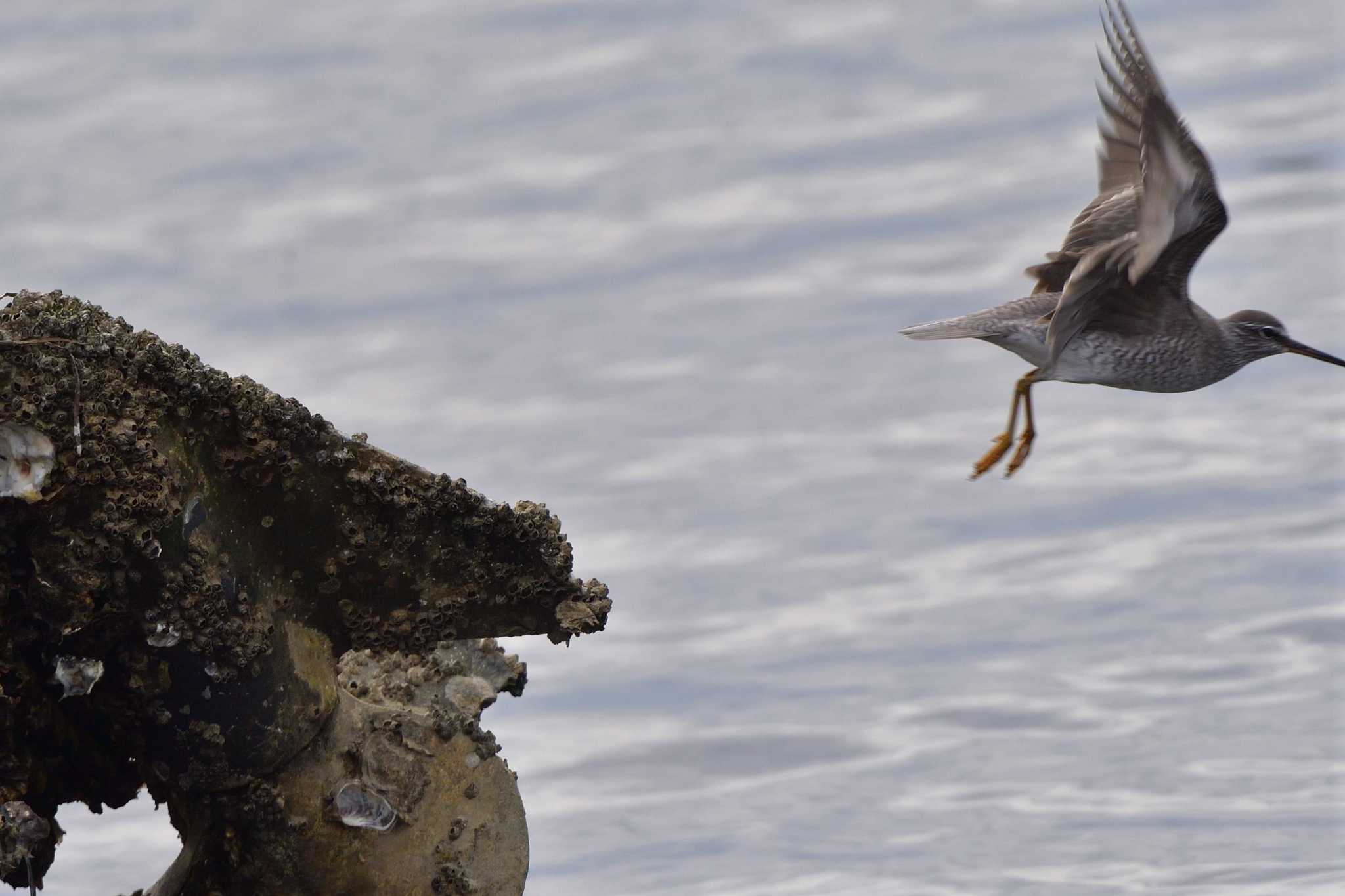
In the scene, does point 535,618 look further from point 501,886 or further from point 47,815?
point 47,815

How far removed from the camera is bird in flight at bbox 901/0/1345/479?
635 centimetres

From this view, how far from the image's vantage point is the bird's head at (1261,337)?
7.99 meters

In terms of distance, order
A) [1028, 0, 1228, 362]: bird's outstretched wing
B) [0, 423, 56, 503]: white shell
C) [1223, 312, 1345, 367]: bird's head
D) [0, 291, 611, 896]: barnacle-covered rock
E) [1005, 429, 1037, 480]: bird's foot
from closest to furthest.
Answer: [0, 423, 56, 503]: white shell, [0, 291, 611, 896]: barnacle-covered rock, [1028, 0, 1228, 362]: bird's outstretched wing, [1005, 429, 1037, 480]: bird's foot, [1223, 312, 1345, 367]: bird's head

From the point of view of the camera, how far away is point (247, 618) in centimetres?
443

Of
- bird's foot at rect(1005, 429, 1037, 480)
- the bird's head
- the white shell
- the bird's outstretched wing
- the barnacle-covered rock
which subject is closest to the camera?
the white shell

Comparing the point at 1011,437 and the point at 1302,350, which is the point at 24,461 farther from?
the point at 1302,350

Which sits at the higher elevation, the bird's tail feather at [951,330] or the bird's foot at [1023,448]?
the bird's tail feather at [951,330]

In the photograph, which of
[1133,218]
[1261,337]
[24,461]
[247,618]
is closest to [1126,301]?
[1133,218]

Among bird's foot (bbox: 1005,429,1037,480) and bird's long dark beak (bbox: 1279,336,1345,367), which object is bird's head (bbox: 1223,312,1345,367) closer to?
bird's long dark beak (bbox: 1279,336,1345,367)

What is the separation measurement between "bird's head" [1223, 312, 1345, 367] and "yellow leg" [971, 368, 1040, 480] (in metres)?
1.29

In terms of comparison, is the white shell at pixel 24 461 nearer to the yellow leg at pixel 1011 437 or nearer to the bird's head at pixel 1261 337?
the yellow leg at pixel 1011 437

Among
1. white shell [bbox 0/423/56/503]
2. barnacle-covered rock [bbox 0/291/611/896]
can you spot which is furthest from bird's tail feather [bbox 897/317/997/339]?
white shell [bbox 0/423/56/503]

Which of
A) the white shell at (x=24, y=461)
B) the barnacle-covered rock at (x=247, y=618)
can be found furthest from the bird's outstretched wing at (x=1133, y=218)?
the white shell at (x=24, y=461)

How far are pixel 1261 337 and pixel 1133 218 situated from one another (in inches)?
47.5
